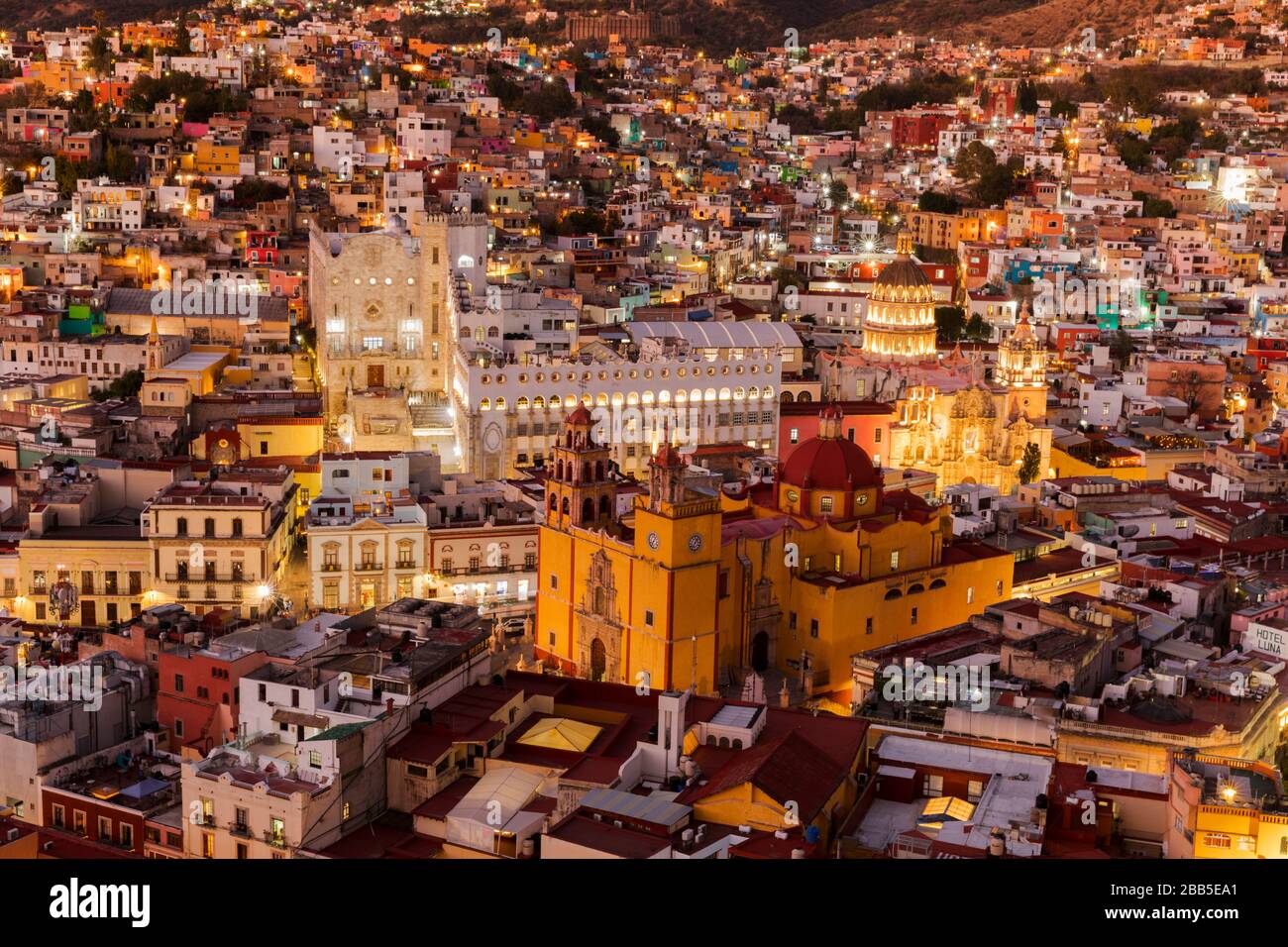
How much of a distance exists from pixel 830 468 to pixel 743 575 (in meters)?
2.48

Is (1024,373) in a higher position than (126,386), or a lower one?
higher

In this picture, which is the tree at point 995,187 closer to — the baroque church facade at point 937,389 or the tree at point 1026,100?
the tree at point 1026,100

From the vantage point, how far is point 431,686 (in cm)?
1925

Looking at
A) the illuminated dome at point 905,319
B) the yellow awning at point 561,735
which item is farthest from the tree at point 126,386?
the yellow awning at point 561,735

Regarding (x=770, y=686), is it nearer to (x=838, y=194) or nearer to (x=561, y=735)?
(x=561, y=735)

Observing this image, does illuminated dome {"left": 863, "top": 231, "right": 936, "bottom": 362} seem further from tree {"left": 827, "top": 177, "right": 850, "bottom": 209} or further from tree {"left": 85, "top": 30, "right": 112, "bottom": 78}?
tree {"left": 85, "top": 30, "right": 112, "bottom": 78}

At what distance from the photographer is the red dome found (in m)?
25.0

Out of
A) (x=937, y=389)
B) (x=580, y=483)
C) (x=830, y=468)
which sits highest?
(x=937, y=389)

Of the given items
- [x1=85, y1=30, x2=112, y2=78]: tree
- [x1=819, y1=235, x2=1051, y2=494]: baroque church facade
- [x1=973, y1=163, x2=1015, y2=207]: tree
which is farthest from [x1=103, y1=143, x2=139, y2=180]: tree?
[x1=973, y1=163, x2=1015, y2=207]: tree

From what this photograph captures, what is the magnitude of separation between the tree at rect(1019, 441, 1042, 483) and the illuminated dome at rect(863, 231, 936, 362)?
4.56 metres

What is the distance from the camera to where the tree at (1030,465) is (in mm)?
34344

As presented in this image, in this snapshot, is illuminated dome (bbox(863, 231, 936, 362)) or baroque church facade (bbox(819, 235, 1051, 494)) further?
illuminated dome (bbox(863, 231, 936, 362))

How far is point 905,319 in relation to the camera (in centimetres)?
3847

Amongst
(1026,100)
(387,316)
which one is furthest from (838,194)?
(387,316)
